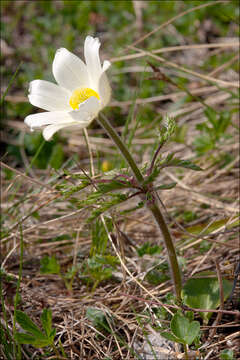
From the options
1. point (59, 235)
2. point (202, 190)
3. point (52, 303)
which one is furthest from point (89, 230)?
point (202, 190)

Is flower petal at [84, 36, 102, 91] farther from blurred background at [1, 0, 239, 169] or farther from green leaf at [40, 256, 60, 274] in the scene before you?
blurred background at [1, 0, 239, 169]

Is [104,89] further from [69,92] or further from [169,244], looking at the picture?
[169,244]

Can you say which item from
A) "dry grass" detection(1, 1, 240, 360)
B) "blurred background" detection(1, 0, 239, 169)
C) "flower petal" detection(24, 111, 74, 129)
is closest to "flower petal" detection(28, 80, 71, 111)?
"flower petal" detection(24, 111, 74, 129)

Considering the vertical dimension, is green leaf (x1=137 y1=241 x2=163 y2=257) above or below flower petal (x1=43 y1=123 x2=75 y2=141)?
below

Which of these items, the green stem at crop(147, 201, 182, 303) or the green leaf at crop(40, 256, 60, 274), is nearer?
the green stem at crop(147, 201, 182, 303)

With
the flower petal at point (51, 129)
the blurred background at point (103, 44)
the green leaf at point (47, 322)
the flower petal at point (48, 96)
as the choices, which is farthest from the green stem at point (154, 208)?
the blurred background at point (103, 44)

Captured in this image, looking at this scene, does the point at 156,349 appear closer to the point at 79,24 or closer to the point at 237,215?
the point at 237,215

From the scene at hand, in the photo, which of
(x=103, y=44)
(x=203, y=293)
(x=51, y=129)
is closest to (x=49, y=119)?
(x=51, y=129)
